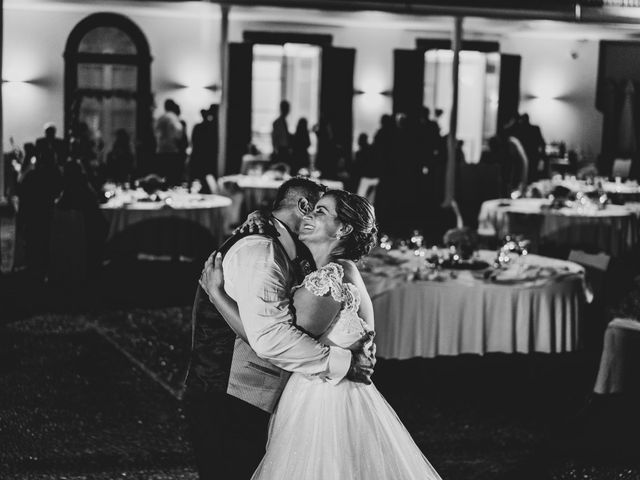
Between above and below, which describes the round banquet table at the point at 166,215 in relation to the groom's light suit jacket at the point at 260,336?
below

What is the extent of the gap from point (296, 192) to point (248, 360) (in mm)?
542

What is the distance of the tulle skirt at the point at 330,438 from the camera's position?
309 centimetres

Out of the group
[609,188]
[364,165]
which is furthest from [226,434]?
[609,188]

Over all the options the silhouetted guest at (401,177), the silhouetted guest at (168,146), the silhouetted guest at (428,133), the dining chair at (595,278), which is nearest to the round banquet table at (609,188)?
the silhouetted guest at (428,133)

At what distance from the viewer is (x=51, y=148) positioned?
894 centimetres

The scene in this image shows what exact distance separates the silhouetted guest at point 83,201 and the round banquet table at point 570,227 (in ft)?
11.8

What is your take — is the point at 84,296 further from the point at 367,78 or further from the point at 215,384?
the point at 367,78

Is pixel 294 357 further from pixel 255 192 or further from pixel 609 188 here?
pixel 609 188

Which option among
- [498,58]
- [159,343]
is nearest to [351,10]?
[498,58]

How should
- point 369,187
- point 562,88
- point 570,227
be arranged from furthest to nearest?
point 562,88
point 369,187
point 570,227

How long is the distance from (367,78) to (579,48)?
13.5 feet

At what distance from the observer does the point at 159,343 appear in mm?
7035

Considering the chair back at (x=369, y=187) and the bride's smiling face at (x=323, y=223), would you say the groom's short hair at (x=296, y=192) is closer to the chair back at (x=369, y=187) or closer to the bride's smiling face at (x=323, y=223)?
the bride's smiling face at (x=323, y=223)

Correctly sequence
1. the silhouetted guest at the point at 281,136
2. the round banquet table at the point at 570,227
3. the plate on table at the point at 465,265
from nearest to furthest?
the plate on table at the point at 465,265 < the round banquet table at the point at 570,227 < the silhouetted guest at the point at 281,136
